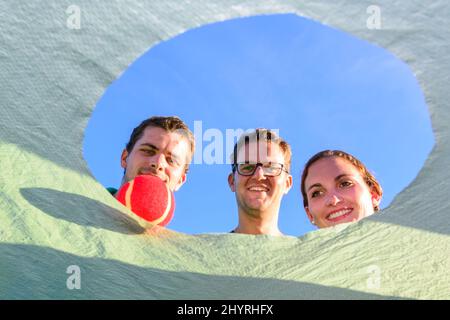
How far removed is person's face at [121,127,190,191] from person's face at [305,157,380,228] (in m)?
0.45

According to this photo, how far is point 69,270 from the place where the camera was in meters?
1.18

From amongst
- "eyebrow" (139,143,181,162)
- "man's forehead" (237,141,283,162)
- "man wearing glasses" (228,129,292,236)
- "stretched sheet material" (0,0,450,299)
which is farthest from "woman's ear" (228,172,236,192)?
"stretched sheet material" (0,0,450,299)

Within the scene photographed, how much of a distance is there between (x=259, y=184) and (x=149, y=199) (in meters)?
0.62

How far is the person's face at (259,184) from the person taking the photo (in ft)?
6.32

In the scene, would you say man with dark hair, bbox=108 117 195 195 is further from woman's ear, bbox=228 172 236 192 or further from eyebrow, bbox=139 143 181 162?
woman's ear, bbox=228 172 236 192

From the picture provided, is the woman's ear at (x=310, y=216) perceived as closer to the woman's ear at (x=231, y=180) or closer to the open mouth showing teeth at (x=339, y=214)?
the open mouth showing teeth at (x=339, y=214)

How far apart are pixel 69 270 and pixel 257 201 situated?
2.88 feet

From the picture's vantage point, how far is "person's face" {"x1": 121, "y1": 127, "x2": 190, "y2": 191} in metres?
1.85

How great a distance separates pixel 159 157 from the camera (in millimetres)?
1855

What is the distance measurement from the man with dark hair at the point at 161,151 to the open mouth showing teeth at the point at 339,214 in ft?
1.67

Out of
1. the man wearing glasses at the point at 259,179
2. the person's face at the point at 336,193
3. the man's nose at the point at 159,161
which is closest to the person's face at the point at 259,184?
the man wearing glasses at the point at 259,179

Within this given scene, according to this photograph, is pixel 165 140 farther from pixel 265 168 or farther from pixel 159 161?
pixel 265 168

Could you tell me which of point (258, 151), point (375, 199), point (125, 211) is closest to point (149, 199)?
point (125, 211)
